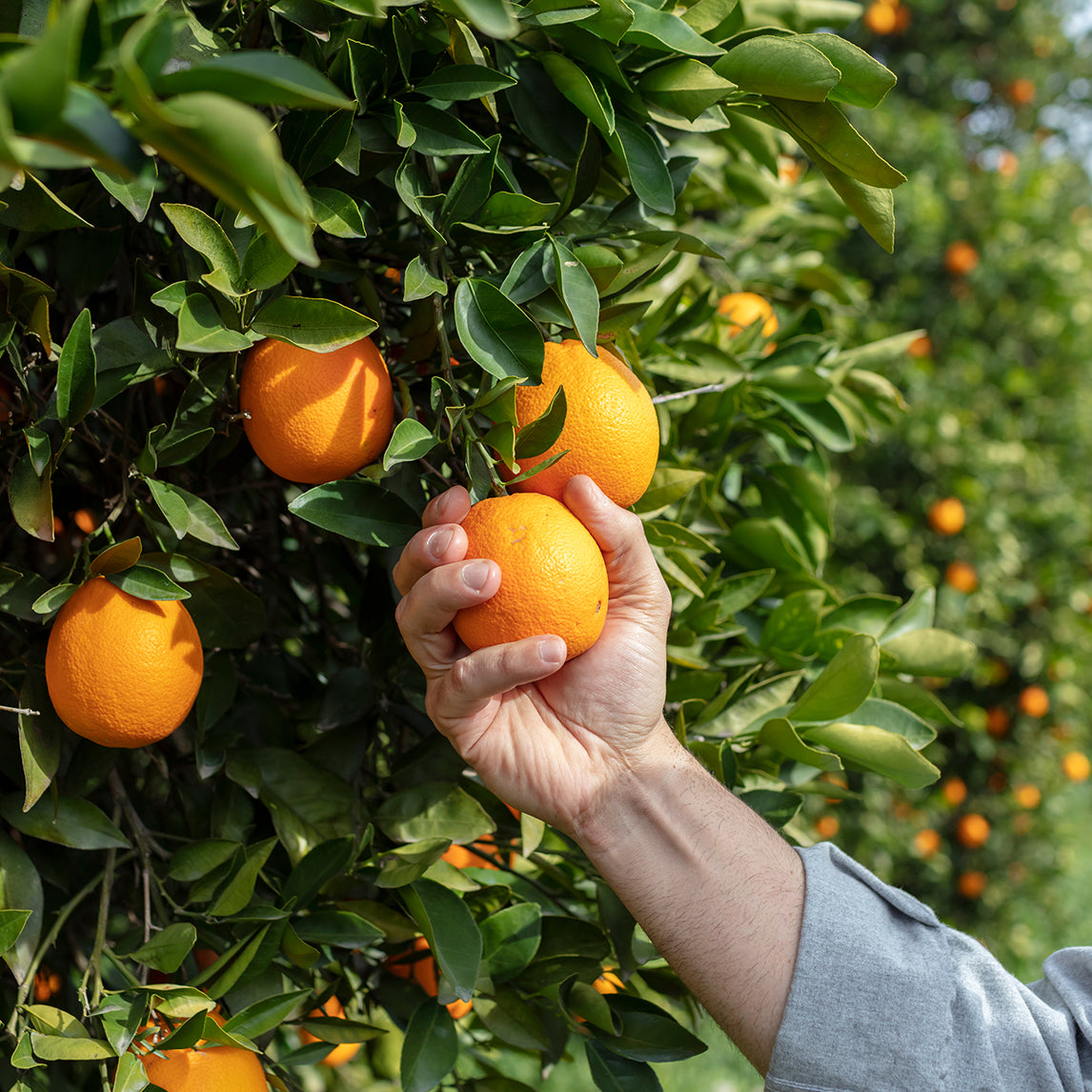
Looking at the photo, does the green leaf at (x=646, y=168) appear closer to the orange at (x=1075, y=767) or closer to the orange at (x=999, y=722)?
the orange at (x=999, y=722)

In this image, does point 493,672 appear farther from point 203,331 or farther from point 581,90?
point 581,90

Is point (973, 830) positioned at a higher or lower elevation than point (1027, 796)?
lower

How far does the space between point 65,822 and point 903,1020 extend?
0.73 m

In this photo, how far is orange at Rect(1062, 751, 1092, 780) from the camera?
9.91ft

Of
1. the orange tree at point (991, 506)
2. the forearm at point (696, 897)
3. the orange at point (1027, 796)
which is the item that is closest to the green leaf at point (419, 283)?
the forearm at point (696, 897)

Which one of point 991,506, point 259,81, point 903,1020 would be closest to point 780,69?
point 259,81

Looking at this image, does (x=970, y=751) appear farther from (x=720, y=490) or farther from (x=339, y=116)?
(x=339, y=116)

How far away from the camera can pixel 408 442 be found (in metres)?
0.65

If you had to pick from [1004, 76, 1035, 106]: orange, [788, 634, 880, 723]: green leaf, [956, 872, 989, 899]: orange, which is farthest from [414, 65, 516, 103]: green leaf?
[1004, 76, 1035, 106]: orange

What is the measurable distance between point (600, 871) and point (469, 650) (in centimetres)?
24

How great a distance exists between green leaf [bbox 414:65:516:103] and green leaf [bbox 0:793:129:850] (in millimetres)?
604

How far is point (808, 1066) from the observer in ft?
2.70

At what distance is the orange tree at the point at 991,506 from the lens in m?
2.86

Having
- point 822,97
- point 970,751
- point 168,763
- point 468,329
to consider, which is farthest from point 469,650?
point 970,751
